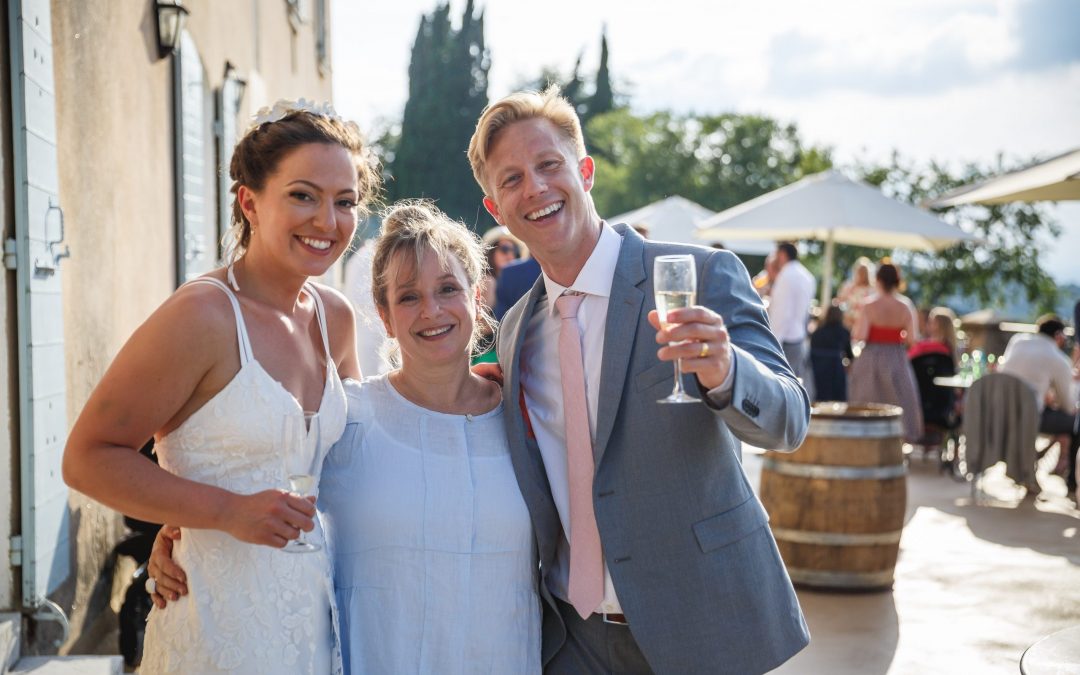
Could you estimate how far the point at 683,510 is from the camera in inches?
102

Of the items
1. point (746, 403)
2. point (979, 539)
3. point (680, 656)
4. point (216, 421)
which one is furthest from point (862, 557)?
point (216, 421)

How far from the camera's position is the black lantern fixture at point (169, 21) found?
19.4 feet

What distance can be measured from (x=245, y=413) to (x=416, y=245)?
0.66 meters

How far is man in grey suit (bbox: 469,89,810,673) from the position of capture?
102 inches

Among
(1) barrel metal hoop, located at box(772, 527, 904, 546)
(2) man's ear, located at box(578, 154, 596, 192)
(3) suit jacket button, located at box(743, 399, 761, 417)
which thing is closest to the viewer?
(3) suit jacket button, located at box(743, 399, 761, 417)

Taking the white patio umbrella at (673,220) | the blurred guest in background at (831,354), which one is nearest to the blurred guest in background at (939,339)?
the blurred guest in background at (831,354)

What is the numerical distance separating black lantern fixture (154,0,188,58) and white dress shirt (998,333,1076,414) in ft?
23.1

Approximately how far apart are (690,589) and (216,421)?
117 centimetres

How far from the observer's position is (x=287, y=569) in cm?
252

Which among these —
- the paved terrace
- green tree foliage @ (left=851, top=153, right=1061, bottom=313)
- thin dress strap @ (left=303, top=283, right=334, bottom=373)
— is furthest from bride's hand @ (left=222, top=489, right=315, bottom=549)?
green tree foliage @ (left=851, top=153, right=1061, bottom=313)

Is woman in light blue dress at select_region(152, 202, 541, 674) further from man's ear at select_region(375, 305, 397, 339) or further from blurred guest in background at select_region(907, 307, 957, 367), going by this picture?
blurred guest in background at select_region(907, 307, 957, 367)

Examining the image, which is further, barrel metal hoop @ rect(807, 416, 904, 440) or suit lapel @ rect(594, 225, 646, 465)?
barrel metal hoop @ rect(807, 416, 904, 440)

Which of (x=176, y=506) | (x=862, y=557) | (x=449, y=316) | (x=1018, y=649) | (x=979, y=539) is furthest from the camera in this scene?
(x=979, y=539)

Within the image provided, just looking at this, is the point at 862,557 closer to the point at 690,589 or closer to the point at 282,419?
the point at 690,589
